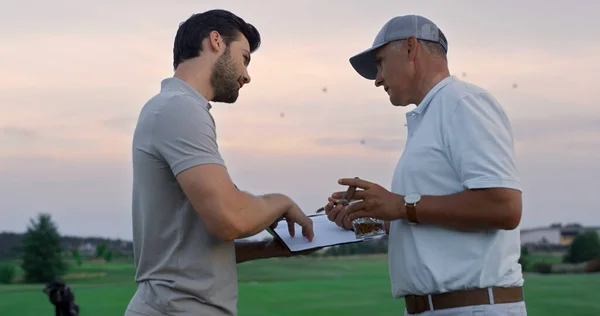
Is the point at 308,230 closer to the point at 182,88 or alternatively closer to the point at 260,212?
the point at 260,212

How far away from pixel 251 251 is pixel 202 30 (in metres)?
1.05

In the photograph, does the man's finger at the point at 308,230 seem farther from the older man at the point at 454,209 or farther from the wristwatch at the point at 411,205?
the wristwatch at the point at 411,205

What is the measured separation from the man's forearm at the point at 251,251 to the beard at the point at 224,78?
775 millimetres

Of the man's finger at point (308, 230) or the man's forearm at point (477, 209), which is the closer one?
the man's forearm at point (477, 209)

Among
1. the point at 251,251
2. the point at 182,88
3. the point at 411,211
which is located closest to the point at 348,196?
the point at 411,211

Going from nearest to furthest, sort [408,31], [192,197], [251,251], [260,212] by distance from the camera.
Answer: [192,197] → [260,212] → [408,31] → [251,251]

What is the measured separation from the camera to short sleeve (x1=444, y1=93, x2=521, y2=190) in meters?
3.13

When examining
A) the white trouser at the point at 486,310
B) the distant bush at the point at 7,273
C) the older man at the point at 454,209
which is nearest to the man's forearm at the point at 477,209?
the older man at the point at 454,209

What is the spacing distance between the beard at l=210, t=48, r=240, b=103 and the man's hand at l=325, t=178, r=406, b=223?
59cm

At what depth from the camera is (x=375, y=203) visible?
10.7 feet

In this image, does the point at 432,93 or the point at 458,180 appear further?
the point at 432,93

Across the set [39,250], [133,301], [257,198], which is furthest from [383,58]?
[39,250]

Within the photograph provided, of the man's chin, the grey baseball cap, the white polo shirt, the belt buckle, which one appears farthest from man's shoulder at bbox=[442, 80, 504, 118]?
the man's chin

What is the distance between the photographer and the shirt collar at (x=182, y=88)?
3217 mm
